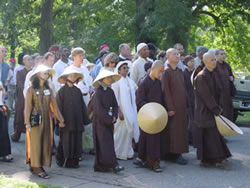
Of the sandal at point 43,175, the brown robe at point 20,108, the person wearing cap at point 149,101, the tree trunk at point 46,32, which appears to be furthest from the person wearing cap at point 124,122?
the tree trunk at point 46,32

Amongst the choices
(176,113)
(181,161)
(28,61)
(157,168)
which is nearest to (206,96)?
(176,113)

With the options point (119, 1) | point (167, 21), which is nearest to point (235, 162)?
point (167, 21)

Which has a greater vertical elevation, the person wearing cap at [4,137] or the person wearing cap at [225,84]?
the person wearing cap at [225,84]

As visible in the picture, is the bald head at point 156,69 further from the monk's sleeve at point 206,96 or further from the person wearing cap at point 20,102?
the person wearing cap at point 20,102

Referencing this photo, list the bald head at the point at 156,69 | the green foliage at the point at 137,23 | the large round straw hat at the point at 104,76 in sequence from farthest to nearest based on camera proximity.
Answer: the green foliage at the point at 137,23
the bald head at the point at 156,69
the large round straw hat at the point at 104,76

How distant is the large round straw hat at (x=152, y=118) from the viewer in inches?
289

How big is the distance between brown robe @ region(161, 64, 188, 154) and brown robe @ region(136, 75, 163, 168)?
6.9 inches

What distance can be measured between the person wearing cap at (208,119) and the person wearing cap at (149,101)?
66cm

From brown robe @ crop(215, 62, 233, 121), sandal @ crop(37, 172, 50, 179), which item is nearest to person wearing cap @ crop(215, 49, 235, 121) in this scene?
brown robe @ crop(215, 62, 233, 121)

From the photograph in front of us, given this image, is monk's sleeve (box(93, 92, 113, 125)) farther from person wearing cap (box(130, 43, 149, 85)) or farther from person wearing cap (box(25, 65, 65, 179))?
person wearing cap (box(130, 43, 149, 85))

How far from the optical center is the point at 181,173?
747 cm

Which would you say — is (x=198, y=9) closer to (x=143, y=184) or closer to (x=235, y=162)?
(x=235, y=162)

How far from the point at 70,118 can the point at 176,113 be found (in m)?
1.87

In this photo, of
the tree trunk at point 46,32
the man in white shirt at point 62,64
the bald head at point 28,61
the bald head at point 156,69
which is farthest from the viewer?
the tree trunk at point 46,32
